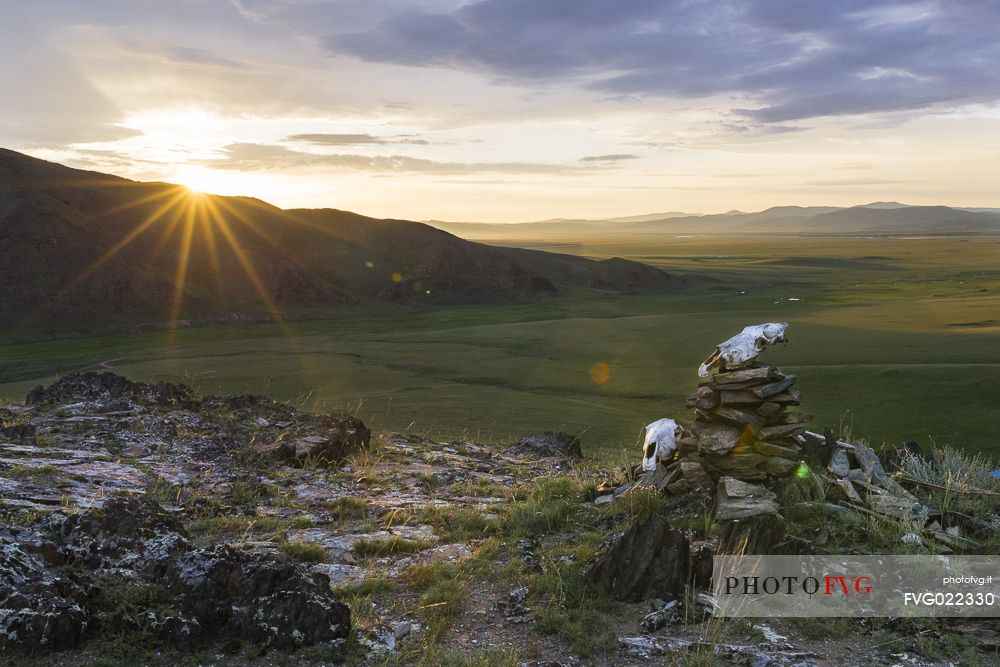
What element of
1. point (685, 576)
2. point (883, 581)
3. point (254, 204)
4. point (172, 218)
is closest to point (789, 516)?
point (883, 581)

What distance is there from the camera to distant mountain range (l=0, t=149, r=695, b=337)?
2970 inches

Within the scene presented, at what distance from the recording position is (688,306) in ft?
291

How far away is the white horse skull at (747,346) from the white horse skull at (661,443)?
51.5 inches

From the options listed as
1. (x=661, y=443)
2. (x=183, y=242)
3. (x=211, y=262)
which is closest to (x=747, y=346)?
(x=661, y=443)

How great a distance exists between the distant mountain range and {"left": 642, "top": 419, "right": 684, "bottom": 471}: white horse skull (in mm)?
73623

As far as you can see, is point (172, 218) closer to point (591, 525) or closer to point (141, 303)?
point (141, 303)

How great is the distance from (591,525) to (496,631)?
9.97ft

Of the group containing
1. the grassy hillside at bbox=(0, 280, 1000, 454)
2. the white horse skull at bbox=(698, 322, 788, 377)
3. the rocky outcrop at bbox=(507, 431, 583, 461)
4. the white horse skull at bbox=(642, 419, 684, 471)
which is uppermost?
the white horse skull at bbox=(698, 322, 788, 377)
